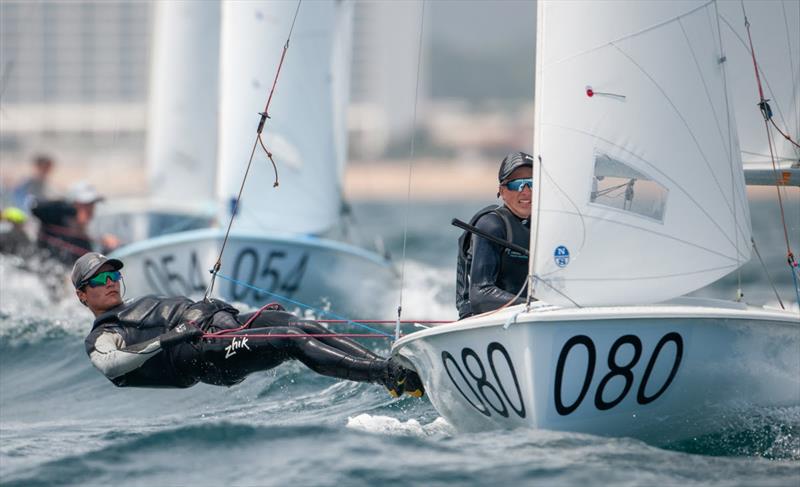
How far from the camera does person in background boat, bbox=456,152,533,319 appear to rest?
4520 millimetres

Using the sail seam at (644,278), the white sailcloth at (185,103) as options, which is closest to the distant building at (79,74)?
the white sailcloth at (185,103)

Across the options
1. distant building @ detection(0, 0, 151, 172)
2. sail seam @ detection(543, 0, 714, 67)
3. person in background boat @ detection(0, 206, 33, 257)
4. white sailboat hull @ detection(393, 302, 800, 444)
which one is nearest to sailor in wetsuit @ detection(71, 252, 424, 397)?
white sailboat hull @ detection(393, 302, 800, 444)

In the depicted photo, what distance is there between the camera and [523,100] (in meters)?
95.1

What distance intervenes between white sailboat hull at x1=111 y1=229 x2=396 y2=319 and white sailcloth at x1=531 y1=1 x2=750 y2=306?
439 centimetres

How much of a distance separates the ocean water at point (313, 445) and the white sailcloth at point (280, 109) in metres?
2.75

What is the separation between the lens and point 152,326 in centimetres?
489

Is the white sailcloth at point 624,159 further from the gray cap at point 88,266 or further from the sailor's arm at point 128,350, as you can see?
the gray cap at point 88,266

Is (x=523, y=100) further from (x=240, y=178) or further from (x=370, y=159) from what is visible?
(x=240, y=178)

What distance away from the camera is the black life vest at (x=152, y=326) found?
4.82 meters

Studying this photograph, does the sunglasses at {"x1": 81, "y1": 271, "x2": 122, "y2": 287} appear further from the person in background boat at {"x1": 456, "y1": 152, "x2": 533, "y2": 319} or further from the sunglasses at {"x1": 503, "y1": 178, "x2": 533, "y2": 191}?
the sunglasses at {"x1": 503, "y1": 178, "x2": 533, "y2": 191}

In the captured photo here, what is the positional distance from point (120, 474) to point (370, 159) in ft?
196

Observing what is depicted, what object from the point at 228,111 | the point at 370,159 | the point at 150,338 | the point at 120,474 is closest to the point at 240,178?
the point at 228,111

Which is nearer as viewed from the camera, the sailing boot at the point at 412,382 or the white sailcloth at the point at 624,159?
the white sailcloth at the point at 624,159

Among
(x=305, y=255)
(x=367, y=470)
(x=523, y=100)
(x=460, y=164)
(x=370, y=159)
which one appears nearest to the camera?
(x=367, y=470)
